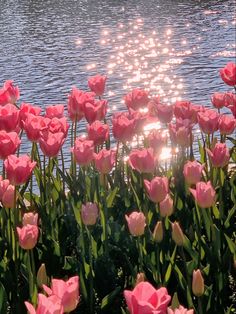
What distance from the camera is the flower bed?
3.23 metres

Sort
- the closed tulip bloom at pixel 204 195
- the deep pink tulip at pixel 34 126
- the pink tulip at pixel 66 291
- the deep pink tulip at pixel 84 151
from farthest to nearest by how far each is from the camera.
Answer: the deep pink tulip at pixel 34 126 < the deep pink tulip at pixel 84 151 < the closed tulip bloom at pixel 204 195 < the pink tulip at pixel 66 291

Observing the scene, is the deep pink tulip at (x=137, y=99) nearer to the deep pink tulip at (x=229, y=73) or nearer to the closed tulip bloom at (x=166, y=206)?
the deep pink tulip at (x=229, y=73)

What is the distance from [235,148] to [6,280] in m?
1.90

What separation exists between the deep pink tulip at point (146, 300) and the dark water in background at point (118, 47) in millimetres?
4212

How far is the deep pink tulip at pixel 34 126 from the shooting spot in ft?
12.6

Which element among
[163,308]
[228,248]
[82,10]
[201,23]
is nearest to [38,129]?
[228,248]

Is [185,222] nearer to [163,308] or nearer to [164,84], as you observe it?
[163,308]

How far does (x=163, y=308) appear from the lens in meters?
2.10

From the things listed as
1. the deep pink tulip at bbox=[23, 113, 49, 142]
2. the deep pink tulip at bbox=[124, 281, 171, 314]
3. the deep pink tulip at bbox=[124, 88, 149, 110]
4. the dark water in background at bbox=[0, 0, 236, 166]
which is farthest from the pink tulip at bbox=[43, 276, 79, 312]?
the dark water in background at bbox=[0, 0, 236, 166]

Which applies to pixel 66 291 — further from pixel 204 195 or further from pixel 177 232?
pixel 204 195

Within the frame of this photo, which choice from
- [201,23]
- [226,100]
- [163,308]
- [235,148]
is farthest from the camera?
[201,23]

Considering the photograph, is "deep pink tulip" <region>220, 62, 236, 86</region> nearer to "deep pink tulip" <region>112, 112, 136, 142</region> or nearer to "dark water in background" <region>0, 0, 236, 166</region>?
"deep pink tulip" <region>112, 112, 136, 142</region>

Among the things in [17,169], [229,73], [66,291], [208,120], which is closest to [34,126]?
[17,169]

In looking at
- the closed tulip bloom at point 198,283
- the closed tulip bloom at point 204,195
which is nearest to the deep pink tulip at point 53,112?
the closed tulip bloom at point 204,195
